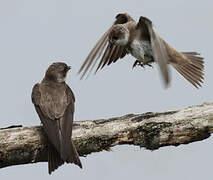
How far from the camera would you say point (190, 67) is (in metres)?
8.51

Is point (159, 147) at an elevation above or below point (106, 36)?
Result: below

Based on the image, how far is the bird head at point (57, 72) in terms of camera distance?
7816 mm

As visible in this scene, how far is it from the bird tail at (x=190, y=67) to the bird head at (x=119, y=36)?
0.72 meters

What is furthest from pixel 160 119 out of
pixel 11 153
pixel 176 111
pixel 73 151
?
pixel 11 153

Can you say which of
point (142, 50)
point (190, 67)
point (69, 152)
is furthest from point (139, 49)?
point (69, 152)

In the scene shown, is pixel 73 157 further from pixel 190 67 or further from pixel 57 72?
pixel 190 67

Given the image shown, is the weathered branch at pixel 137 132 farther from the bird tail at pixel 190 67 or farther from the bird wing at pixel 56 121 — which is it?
the bird tail at pixel 190 67

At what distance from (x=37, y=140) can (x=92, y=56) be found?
159 centimetres

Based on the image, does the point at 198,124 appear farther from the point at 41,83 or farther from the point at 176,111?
the point at 41,83

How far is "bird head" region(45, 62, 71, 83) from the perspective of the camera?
7.82 m

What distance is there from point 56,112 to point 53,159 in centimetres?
63

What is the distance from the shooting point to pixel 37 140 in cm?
656

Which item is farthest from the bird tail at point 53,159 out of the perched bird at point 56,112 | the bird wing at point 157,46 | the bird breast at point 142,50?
the bird breast at point 142,50

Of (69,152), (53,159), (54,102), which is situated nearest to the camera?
(69,152)
